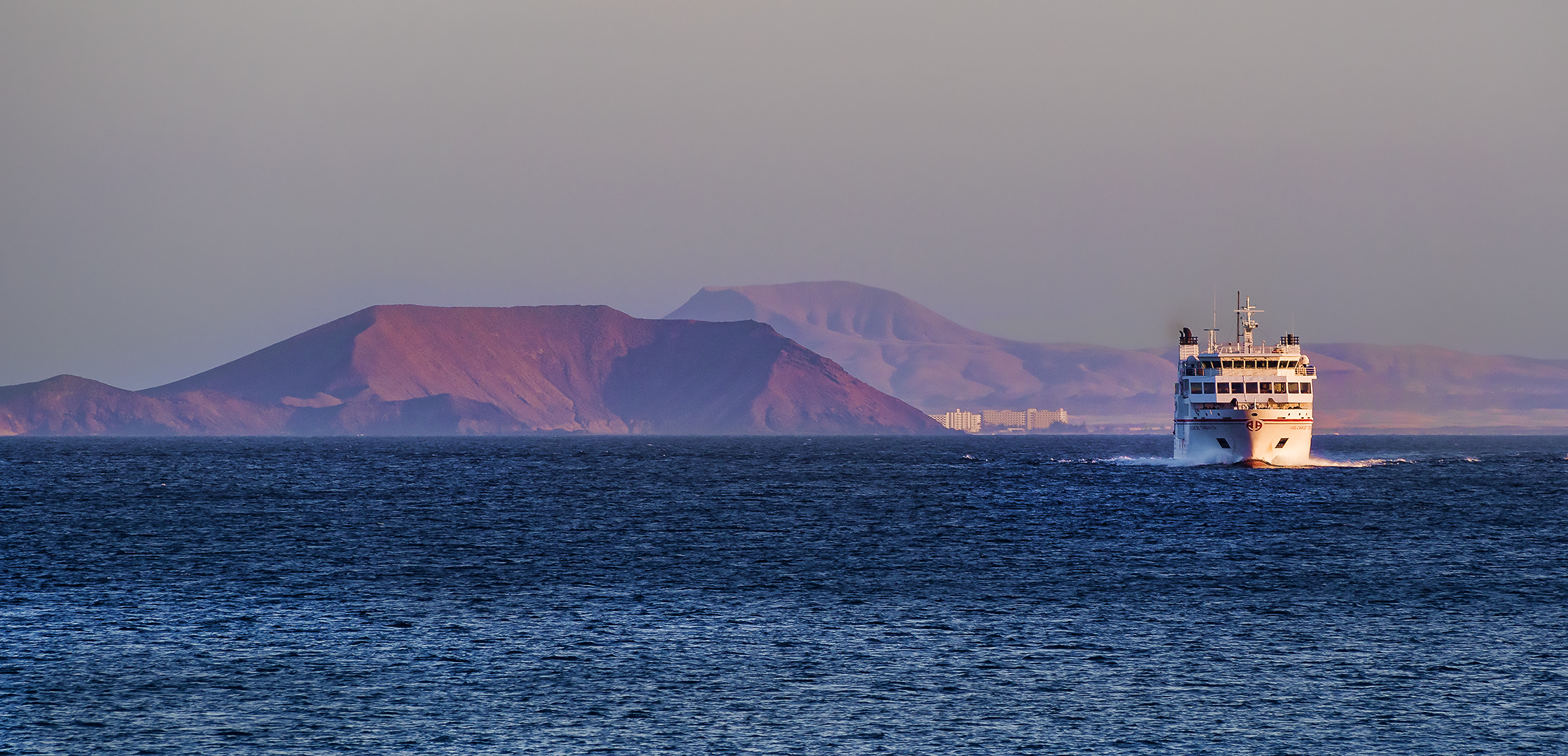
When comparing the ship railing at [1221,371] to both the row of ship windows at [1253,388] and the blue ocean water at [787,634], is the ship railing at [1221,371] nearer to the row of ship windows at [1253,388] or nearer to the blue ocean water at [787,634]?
the row of ship windows at [1253,388]

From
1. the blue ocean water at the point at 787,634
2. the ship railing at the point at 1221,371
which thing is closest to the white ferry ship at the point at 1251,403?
the ship railing at the point at 1221,371

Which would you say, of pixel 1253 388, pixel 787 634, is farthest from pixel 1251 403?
pixel 787 634

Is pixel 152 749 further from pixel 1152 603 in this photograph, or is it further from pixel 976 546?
pixel 976 546

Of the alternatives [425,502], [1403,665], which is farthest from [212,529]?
[1403,665]

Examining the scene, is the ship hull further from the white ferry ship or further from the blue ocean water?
the blue ocean water

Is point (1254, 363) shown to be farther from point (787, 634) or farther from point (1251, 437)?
point (787, 634)

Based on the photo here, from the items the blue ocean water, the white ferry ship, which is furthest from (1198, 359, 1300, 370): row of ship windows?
the blue ocean water
